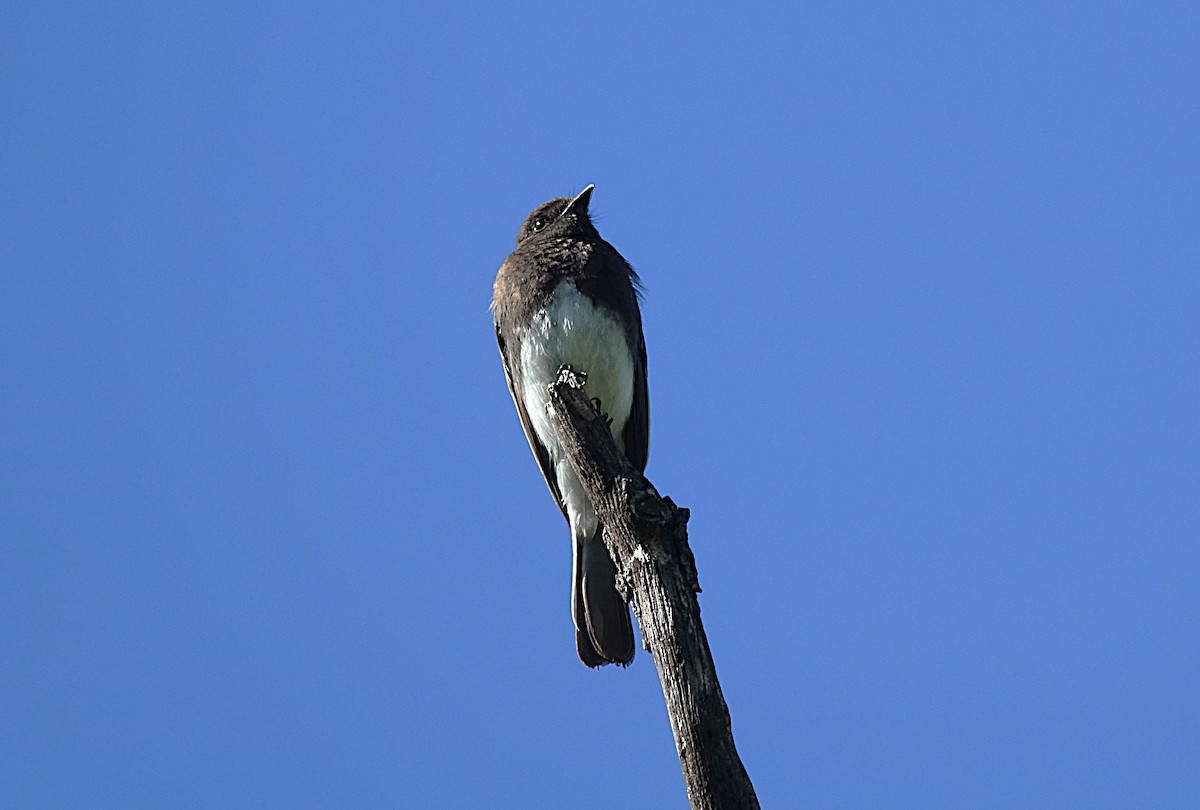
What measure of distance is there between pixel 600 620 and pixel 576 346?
178cm

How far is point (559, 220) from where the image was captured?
9.22 meters

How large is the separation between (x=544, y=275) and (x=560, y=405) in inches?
82.2

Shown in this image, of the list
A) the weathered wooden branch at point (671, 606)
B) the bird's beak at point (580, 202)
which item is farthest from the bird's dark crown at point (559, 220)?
the weathered wooden branch at point (671, 606)

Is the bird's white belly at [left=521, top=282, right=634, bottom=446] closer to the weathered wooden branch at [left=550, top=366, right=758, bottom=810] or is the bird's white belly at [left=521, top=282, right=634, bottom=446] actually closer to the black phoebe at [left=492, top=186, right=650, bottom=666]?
A: the black phoebe at [left=492, top=186, right=650, bottom=666]

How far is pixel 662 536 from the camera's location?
5340 millimetres

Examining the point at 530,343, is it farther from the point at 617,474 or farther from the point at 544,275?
the point at 617,474

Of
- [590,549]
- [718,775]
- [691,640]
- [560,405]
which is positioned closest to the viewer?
[718,775]

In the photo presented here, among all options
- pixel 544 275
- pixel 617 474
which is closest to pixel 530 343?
pixel 544 275

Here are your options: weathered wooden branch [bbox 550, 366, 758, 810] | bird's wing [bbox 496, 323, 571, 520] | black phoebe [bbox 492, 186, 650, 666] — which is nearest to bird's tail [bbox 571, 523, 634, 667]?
black phoebe [bbox 492, 186, 650, 666]

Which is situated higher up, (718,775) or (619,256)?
(619,256)

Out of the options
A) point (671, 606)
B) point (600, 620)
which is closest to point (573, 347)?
point (600, 620)

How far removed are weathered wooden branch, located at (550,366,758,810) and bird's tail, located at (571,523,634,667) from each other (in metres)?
1.47

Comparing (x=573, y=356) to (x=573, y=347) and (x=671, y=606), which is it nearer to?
(x=573, y=347)

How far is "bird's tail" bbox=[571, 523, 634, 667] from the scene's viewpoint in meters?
7.30
